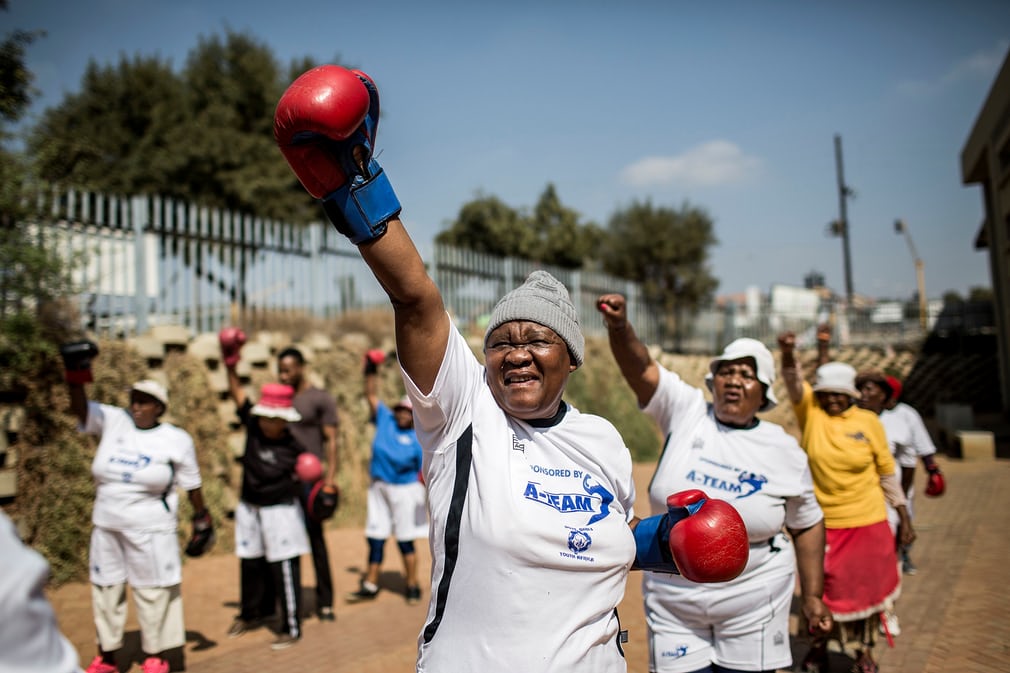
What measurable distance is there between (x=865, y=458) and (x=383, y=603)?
4.32 meters

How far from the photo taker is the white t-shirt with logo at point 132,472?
16.0 feet

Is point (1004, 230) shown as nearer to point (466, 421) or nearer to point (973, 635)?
point (973, 635)

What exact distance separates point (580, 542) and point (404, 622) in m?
4.66

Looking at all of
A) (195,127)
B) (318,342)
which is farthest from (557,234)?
(318,342)

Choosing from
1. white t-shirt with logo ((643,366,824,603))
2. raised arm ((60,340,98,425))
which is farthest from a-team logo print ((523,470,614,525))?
raised arm ((60,340,98,425))

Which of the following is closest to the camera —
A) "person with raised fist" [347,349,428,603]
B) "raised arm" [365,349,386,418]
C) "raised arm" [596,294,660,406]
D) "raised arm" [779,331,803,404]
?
"raised arm" [596,294,660,406]

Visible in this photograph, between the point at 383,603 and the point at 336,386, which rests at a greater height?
the point at 336,386

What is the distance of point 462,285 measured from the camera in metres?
14.1

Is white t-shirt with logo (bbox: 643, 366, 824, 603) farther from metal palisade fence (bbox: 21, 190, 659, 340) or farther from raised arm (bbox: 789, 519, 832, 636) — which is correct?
metal palisade fence (bbox: 21, 190, 659, 340)

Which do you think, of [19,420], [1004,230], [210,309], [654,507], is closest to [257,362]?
[210,309]

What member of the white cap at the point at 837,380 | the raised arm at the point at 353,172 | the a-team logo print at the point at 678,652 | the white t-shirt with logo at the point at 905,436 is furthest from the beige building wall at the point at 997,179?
the raised arm at the point at 353,172

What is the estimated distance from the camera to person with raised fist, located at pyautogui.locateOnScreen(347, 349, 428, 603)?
6.91 metres

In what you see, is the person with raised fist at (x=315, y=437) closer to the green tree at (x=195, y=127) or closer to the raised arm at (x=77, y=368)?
the raised arm at (x=77, y=368)

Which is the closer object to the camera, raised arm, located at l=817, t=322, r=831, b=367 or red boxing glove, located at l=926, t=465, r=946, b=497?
raised arm, located at l=817, t=322, r=831, b=367
